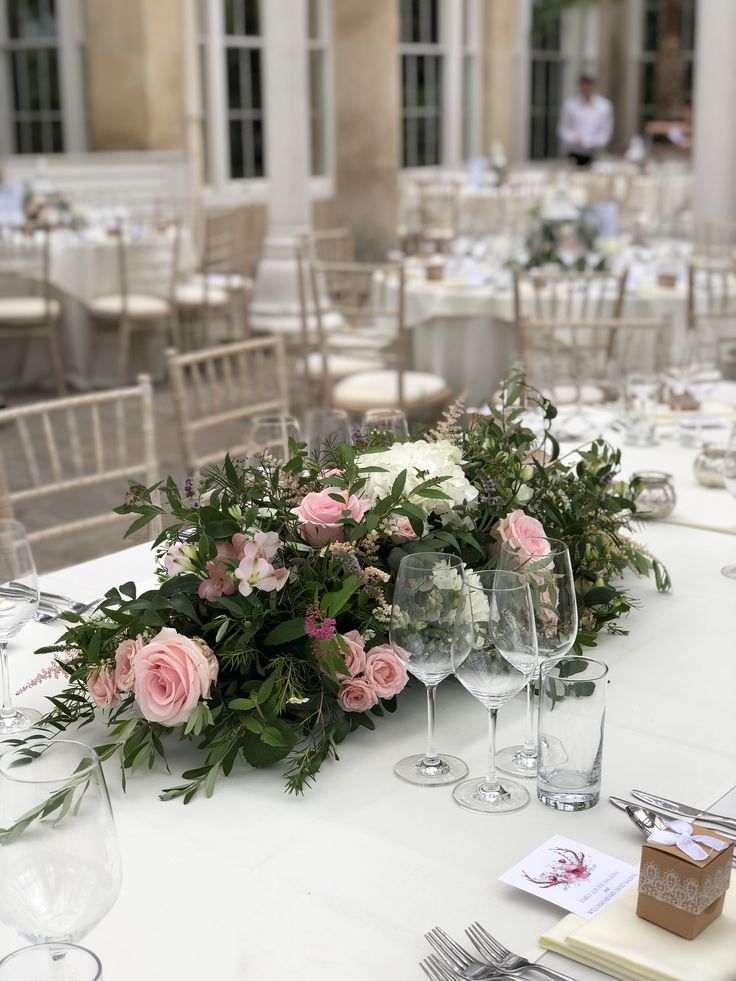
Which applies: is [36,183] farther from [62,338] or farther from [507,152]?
[507,152]

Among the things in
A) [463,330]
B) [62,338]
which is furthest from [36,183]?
[463,330]

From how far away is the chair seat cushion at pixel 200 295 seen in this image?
7.77m

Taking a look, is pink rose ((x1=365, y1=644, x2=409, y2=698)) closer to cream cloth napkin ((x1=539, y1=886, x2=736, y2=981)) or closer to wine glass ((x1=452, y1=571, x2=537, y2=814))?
wine glass ((x1=452, y1=571, x2=537, y2=814))

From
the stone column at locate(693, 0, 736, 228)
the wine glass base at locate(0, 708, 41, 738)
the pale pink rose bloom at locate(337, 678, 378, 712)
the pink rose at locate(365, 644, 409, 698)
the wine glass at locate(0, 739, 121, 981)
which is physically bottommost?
the wine glass base at locate(0, 708, 41, 738)

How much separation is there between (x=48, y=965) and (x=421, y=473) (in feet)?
2.71

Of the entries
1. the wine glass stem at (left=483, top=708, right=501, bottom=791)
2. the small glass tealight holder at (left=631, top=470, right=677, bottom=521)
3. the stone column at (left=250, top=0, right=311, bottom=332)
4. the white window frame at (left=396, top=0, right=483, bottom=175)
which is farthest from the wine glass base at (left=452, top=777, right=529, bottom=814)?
the white window frame at (left=396, top=0, right=483, bottom=175)

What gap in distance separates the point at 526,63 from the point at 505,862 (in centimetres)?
1480

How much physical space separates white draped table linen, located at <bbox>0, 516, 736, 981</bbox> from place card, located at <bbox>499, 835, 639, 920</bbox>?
0.02m

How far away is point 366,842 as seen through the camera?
131 centimetres

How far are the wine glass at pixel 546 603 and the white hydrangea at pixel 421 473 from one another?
0.20 m

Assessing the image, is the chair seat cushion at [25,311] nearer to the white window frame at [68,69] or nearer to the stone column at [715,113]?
the stone column at [715,113]

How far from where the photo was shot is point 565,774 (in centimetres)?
137

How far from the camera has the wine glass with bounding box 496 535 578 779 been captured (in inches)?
54.8

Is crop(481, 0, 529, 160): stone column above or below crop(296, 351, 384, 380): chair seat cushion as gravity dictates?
above
